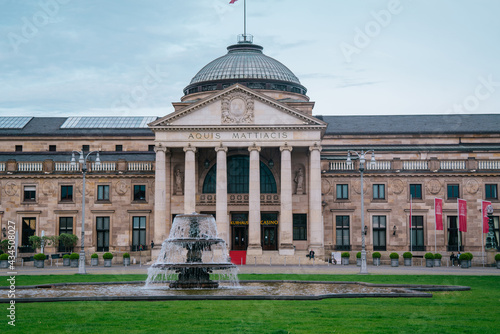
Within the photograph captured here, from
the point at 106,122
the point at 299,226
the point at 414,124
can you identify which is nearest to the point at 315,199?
the point at 299,226

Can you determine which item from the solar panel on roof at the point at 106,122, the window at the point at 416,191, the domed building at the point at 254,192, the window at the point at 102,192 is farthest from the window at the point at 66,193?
the window at the point at 416,191

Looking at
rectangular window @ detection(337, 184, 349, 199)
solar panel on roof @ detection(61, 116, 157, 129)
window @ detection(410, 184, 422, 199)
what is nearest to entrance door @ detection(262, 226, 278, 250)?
rectangular window @ detection(337, 184, 349, 199)

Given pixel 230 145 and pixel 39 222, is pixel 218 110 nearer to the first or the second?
pixel 230 145

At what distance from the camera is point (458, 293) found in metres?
33.6

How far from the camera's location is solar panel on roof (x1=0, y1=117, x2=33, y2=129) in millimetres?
95062

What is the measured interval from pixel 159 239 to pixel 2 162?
21817 millimetres

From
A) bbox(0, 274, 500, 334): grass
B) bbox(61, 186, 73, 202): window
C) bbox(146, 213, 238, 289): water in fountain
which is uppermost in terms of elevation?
bbox(61, 186, 73, 202): window

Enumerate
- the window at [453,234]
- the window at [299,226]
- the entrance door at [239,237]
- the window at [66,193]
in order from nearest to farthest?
the window at [453,234] → the window at [299,226] → the entrance door at [239,237] → the window at [66,193]

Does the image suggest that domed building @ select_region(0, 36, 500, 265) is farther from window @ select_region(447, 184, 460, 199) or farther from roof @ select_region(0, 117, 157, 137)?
roof @ select_region(0, 117, 157, 137)

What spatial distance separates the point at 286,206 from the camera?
73.7 metres

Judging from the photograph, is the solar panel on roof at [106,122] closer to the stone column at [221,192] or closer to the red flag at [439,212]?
the stone column at [221,192]

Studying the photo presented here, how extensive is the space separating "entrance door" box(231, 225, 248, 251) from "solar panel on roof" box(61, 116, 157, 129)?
977 inches

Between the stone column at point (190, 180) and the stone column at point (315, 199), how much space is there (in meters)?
11.9

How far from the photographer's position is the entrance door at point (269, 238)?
79.0 m
